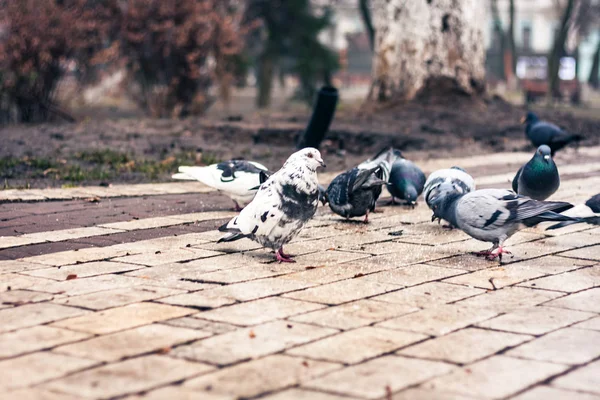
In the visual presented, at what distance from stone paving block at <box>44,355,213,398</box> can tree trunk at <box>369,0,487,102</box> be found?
1246 cm

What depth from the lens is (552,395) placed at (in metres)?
3.57

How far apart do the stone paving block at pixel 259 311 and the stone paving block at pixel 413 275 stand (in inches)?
28.8

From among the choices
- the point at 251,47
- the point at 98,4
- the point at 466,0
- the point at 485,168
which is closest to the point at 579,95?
the point at 251,47

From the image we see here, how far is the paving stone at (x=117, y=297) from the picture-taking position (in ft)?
15.7

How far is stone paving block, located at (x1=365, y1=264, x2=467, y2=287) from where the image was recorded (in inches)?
214

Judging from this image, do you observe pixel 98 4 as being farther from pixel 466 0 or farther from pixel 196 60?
pixel 466 0

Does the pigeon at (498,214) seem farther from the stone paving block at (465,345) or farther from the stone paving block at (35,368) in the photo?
the stone paving block at (35,368)

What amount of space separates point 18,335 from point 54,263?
152cm

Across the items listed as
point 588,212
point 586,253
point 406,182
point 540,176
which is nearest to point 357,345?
point 586,253

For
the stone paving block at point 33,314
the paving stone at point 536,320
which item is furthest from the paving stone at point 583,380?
the stone paving block at point 33,314

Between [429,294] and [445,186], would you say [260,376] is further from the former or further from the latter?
[445,186]

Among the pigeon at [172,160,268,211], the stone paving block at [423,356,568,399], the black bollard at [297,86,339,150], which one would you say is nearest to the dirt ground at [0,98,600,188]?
the black bollard at [297,86,339,150]

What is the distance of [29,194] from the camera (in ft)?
27.1

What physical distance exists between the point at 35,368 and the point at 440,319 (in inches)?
74.2
